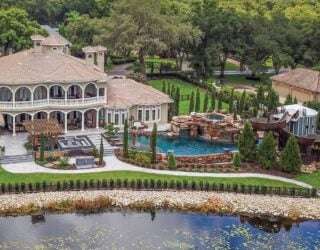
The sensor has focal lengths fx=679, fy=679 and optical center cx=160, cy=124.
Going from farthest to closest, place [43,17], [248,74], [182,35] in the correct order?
1. [43,17]
2. [248,74]
3. [182,35]

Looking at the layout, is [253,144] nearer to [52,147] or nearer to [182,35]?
[52,147]

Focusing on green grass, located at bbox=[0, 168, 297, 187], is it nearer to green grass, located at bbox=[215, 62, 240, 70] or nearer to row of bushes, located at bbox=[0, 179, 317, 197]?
row of bushes, located at bbox=[0, 179, 317, 197]

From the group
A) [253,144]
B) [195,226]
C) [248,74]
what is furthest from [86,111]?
[248,74]

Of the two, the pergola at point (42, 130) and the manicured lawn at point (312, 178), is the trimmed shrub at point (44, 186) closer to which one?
the pergola at point (42, 130)

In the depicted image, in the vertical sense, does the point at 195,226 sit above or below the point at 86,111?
below

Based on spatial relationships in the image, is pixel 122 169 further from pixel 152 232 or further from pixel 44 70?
pixel 44 70

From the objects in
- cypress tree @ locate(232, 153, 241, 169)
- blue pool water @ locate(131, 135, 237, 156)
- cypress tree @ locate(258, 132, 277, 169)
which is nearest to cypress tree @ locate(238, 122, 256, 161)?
cypress tree @ locate(258, 132, 277, 169)
